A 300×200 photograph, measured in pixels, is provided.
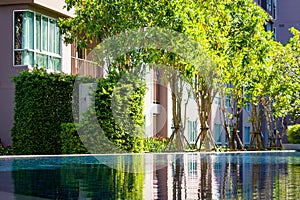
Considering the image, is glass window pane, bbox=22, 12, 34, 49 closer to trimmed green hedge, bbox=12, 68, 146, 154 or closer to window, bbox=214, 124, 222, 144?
trimmed green hedge, bbox=12, 68, 146, 154

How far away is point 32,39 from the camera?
25766 millimetres

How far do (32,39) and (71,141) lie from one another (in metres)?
6.35

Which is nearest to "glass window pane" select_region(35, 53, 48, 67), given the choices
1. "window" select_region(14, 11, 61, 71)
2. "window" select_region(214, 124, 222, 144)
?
"window" select_region(14, 11, 61, 71)

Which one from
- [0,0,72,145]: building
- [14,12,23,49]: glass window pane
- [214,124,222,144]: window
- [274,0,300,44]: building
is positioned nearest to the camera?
[0,0,72,145]: building

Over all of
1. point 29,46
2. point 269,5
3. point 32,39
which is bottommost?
point 29,46

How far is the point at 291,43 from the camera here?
120ft

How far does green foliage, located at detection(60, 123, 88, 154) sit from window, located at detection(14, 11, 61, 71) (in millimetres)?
5184

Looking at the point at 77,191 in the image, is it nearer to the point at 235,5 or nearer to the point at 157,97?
the point at 235,5

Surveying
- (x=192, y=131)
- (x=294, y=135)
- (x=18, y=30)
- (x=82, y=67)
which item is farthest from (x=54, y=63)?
(x=192, y=131)

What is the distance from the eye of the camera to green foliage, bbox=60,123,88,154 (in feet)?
68.2

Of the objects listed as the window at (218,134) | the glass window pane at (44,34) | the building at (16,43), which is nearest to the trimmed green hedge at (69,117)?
the building at (16,43)

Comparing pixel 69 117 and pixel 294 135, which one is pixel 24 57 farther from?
pixel 294 135

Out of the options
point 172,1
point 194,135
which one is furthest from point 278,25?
point 172,1

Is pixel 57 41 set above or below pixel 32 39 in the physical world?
above
